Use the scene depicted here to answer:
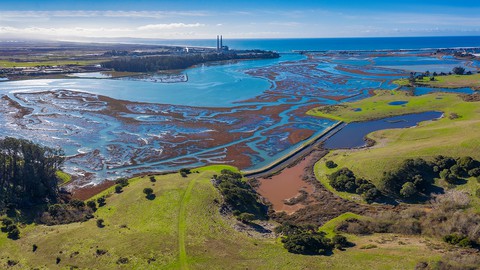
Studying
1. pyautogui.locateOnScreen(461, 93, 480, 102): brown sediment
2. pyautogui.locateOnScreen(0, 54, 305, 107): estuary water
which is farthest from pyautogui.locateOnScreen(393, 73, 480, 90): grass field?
pyautogui.locateOnScreen(0, 54, 305, 107): estuary water

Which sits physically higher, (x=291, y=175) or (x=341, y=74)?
(x=341, y=74)

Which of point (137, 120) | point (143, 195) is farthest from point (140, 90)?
point (143, 195)

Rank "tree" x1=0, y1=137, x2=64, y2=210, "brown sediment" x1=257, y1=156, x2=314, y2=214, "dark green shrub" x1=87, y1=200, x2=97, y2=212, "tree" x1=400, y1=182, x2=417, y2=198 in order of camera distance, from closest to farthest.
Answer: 1. "dark green shrub" x1=87, y1=200, x2=97, y2=212
2. "tree" x1=400, y1=182, x2=417, y2=198
3. "tree" x1=0, y1=137, x2=64, y2=210
4. "brown sediment" x1=257, y1=156, x2=314, y2=214

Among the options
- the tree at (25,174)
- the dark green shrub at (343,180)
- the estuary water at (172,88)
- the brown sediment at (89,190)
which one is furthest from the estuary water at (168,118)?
the dark green shrub at (343,180)

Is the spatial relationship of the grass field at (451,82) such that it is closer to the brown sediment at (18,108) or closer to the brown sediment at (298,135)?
the brown sediment at (298,135)

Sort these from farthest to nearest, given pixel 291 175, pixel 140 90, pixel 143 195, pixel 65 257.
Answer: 1. pixel 140 90
2. pixel 291 175
3. pixel 143 195
4. pixel 65 257

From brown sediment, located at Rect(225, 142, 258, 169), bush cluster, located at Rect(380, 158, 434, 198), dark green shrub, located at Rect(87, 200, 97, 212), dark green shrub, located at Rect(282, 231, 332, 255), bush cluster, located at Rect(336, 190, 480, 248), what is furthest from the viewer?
brown sediment, located at Rect(225, 142, 258, 169)

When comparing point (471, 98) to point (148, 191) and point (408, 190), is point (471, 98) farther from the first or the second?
point (148, 191)

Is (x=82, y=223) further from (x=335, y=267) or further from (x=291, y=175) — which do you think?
(x=291, y=175)

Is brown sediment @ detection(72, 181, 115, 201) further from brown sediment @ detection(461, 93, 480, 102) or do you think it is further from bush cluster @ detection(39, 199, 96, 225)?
brown sediment @ detection(461, 93, 480, 102)
